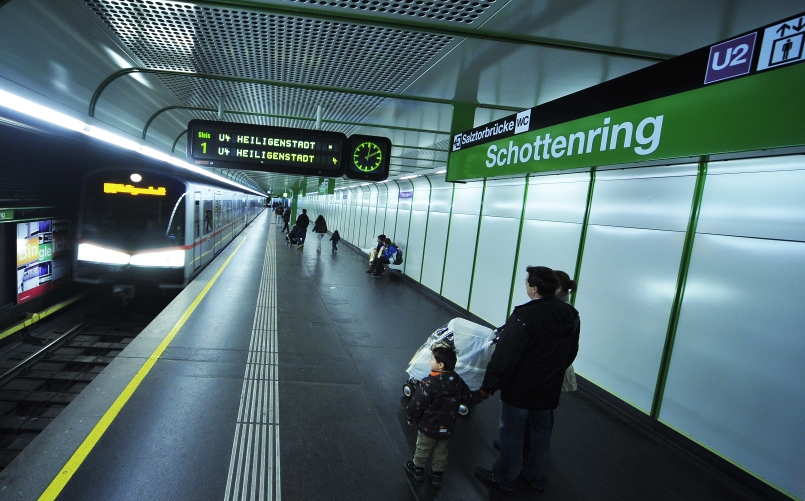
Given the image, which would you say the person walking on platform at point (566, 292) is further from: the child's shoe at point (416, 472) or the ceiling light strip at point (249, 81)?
the ceiling light strip at point (249, 81)

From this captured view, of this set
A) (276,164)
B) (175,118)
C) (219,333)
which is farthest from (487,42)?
(175,118)

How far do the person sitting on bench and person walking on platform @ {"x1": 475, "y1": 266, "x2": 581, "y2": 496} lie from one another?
9.19m

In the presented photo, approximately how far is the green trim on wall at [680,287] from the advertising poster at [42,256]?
9428 mm

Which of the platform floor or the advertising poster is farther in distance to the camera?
the advertising poster

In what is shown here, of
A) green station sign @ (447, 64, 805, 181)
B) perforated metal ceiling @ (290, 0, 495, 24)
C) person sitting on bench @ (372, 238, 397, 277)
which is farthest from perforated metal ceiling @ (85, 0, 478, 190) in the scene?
person sitting on bench @ (372, 238, 397, 277)

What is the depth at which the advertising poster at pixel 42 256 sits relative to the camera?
696cm

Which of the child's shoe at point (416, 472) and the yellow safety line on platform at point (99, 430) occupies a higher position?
the child's shoe at point (416, 472)

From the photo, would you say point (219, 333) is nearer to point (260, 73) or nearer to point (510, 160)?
point (260, 73)

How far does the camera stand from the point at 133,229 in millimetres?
8320

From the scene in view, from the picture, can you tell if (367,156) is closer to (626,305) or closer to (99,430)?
(626,305)

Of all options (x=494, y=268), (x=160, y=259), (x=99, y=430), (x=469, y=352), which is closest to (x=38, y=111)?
(x=99, y=430)

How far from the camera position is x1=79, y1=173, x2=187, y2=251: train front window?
8125 millimetres

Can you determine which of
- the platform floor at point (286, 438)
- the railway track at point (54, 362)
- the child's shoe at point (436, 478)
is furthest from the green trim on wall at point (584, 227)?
the railway track at point (54, 362)

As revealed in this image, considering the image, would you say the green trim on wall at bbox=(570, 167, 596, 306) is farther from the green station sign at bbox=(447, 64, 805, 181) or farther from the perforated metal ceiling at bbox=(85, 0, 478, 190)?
the perforated metal ceiling at bbox=(85, 0, 478, 190)
